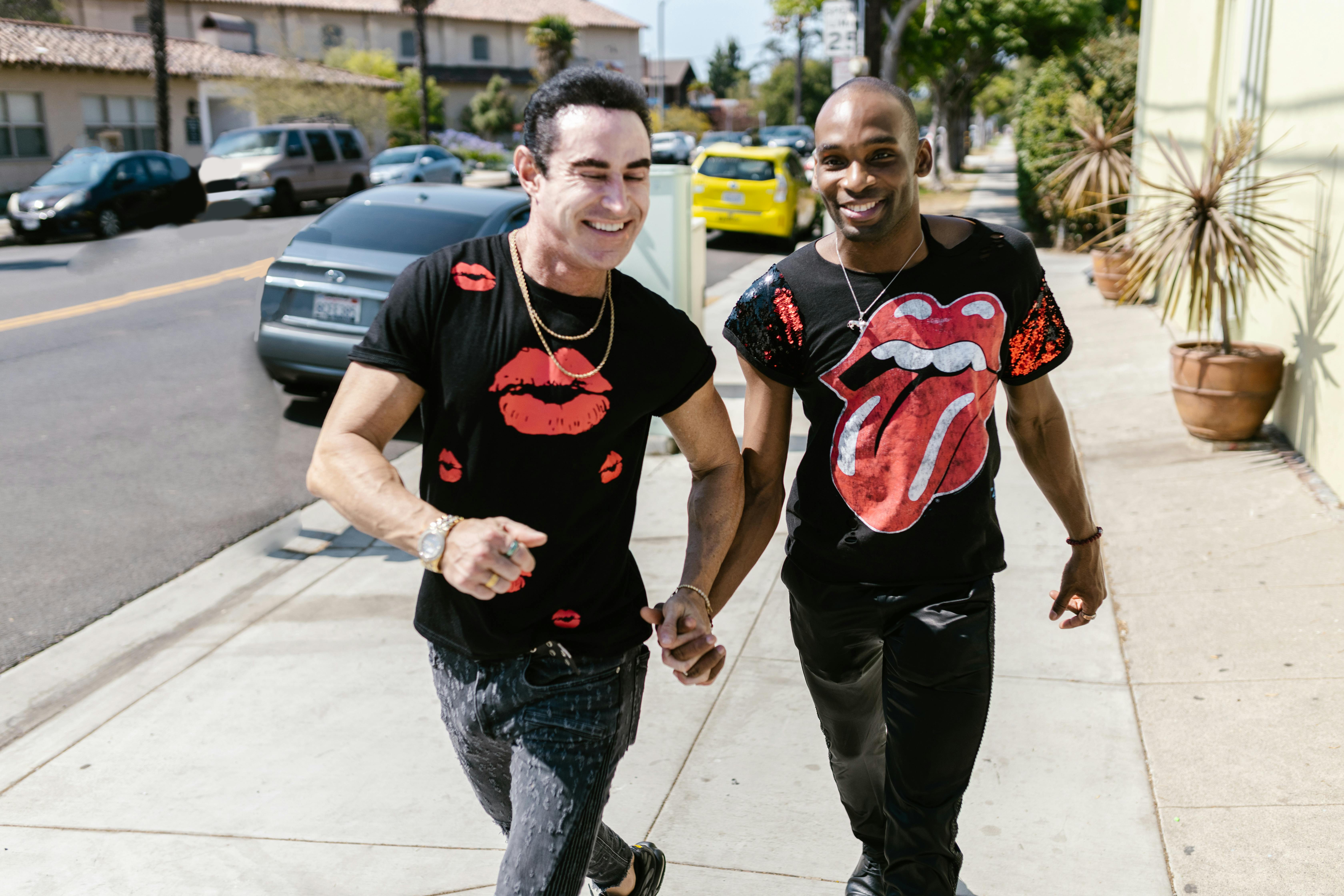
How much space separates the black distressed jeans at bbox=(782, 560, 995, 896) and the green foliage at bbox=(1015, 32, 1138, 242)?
43.1ft

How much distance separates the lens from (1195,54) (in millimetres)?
11375

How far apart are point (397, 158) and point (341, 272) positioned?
2516 cm

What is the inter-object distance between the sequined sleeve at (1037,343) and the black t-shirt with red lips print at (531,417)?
78 cm

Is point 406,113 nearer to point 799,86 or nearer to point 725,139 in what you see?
point 725,139

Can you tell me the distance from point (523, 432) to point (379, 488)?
0.30m

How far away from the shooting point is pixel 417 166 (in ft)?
101

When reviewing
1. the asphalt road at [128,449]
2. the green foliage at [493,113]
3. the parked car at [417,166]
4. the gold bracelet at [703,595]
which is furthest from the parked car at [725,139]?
the gold bracelet at [703,595]

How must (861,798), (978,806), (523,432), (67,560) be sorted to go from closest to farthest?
(523,432) < (861,798) < (978,806) < (67,560)

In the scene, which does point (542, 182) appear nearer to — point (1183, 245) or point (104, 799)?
point (104, 799)

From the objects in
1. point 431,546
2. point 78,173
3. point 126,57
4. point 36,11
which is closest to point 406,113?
point 36,11

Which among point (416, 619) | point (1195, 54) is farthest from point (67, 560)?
point (1195, 54)

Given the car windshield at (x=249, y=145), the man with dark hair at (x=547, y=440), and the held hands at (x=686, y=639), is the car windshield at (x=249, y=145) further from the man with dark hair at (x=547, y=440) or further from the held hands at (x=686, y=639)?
the held hands at (x=686, y=639)

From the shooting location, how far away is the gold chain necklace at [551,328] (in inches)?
84.5

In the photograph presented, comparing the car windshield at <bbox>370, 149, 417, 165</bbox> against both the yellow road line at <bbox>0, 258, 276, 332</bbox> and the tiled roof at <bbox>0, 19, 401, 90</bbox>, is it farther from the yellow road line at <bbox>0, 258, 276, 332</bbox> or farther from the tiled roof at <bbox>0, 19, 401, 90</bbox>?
the yellow road line at <bbox>0, 258, 276, 332</bbox>
